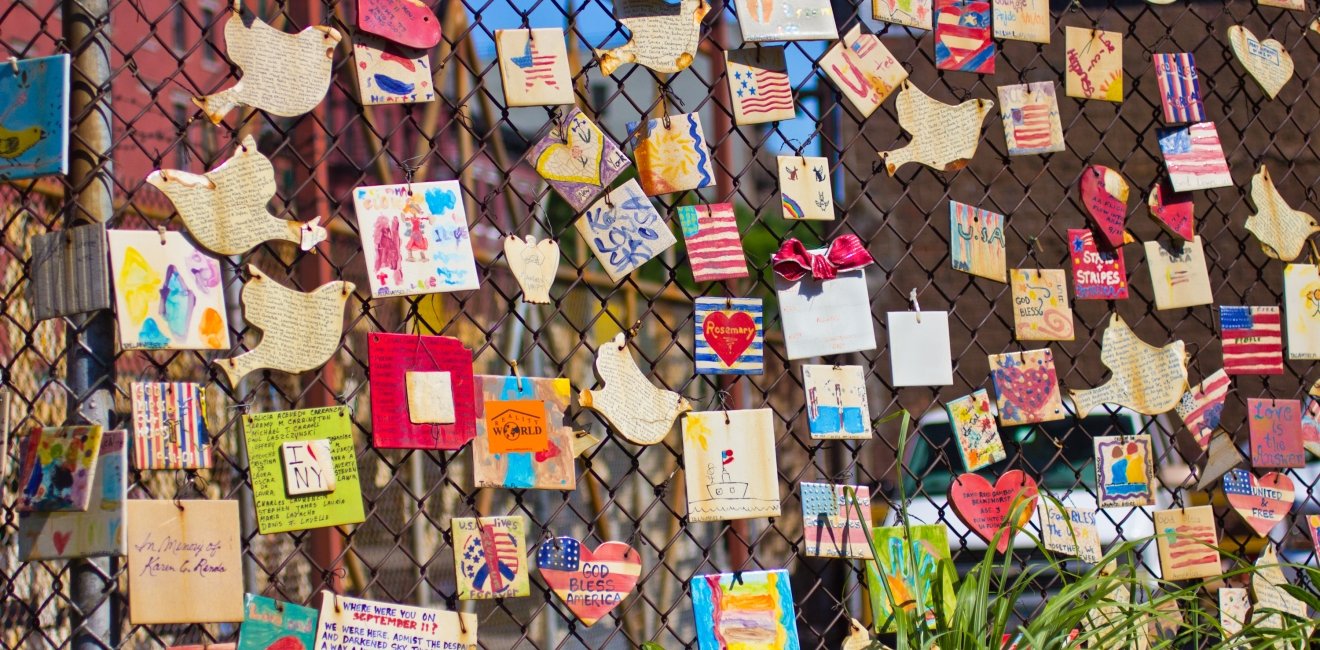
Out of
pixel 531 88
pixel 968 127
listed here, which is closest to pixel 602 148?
pixel 531 88

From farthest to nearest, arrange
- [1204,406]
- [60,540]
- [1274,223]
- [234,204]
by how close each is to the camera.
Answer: [1274,223]
[1204,406]
[234,204]
[60,540]

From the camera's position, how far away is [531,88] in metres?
1.54

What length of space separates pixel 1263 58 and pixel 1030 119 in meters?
0.58

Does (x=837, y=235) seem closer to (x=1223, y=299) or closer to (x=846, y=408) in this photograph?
(x=846, y=408)

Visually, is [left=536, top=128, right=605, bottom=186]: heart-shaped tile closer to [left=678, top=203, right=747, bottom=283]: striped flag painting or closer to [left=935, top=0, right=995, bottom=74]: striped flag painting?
[left=678, top=203, right=747, bottom=283]: striped flag painting

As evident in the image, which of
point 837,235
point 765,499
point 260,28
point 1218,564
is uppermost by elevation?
point 260,28

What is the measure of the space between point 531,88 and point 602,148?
12 centimetres

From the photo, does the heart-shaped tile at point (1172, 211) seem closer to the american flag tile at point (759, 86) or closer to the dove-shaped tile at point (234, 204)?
the american flag tile at point (759, 86)

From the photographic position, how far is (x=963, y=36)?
6.05ft

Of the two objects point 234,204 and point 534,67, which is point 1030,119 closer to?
point 534,67

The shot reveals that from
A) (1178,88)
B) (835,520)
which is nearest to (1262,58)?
(1178,88)

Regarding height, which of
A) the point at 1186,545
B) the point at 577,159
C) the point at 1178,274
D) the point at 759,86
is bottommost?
the point at 1186,545

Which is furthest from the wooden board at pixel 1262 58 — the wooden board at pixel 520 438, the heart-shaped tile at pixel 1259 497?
the wooden board at pixel 520 438

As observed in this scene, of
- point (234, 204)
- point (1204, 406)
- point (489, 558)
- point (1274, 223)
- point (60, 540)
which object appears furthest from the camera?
point (1274, 223)
